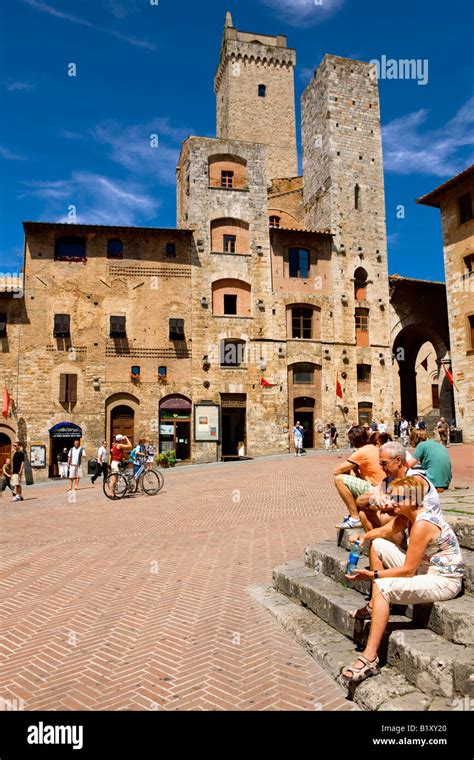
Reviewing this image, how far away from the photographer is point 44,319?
91.4ft

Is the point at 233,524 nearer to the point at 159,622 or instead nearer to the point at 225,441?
the point at 159,622

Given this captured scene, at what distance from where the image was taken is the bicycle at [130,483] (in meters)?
15.1

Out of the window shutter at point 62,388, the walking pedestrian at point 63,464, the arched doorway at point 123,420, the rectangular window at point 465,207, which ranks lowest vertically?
the walking pedestrian at point 63,464

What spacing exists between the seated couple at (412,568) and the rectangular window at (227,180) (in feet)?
96.1

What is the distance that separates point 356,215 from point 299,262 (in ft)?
16.5

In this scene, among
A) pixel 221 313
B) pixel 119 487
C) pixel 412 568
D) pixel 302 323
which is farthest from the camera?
pixel 302 323

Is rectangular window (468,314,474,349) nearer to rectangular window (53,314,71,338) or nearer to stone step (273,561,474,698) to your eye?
rectangular window (53,314,71,338)

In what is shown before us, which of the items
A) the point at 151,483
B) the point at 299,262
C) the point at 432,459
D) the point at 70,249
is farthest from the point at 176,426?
the point at 432,459

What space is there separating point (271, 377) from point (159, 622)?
2476 centimetres

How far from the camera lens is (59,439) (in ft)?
89.9

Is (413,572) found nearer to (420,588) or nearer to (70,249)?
(420,588)

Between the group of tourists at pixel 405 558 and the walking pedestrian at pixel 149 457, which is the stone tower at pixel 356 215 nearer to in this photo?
the walking pedestrian at pixel 149 457

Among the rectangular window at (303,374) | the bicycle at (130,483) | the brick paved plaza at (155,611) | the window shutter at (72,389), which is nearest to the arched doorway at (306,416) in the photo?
the rectangular window at (303,374)
